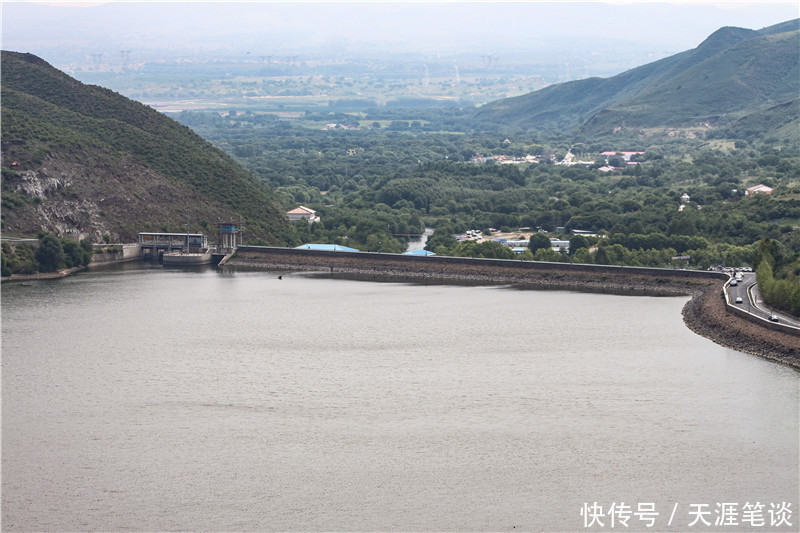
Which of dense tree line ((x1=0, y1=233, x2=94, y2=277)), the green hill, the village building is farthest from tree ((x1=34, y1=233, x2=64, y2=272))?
the village building

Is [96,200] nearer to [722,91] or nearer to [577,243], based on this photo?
[577,243]

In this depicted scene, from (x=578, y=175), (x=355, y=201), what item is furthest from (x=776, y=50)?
(x=355, y=201)

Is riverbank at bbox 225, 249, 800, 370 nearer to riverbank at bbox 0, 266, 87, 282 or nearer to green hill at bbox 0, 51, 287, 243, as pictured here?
green hill at bbox 0, 51, 287, 243

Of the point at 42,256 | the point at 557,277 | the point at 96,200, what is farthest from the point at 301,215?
the point at 557,277

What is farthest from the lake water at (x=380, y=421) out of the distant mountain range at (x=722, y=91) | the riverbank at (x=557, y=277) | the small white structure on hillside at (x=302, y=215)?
the distant mountain range at (x=722, y=91)

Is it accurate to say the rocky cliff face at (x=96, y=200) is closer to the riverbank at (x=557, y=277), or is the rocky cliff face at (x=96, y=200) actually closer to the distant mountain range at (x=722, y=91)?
the riverbank at (x=557, y=277)
